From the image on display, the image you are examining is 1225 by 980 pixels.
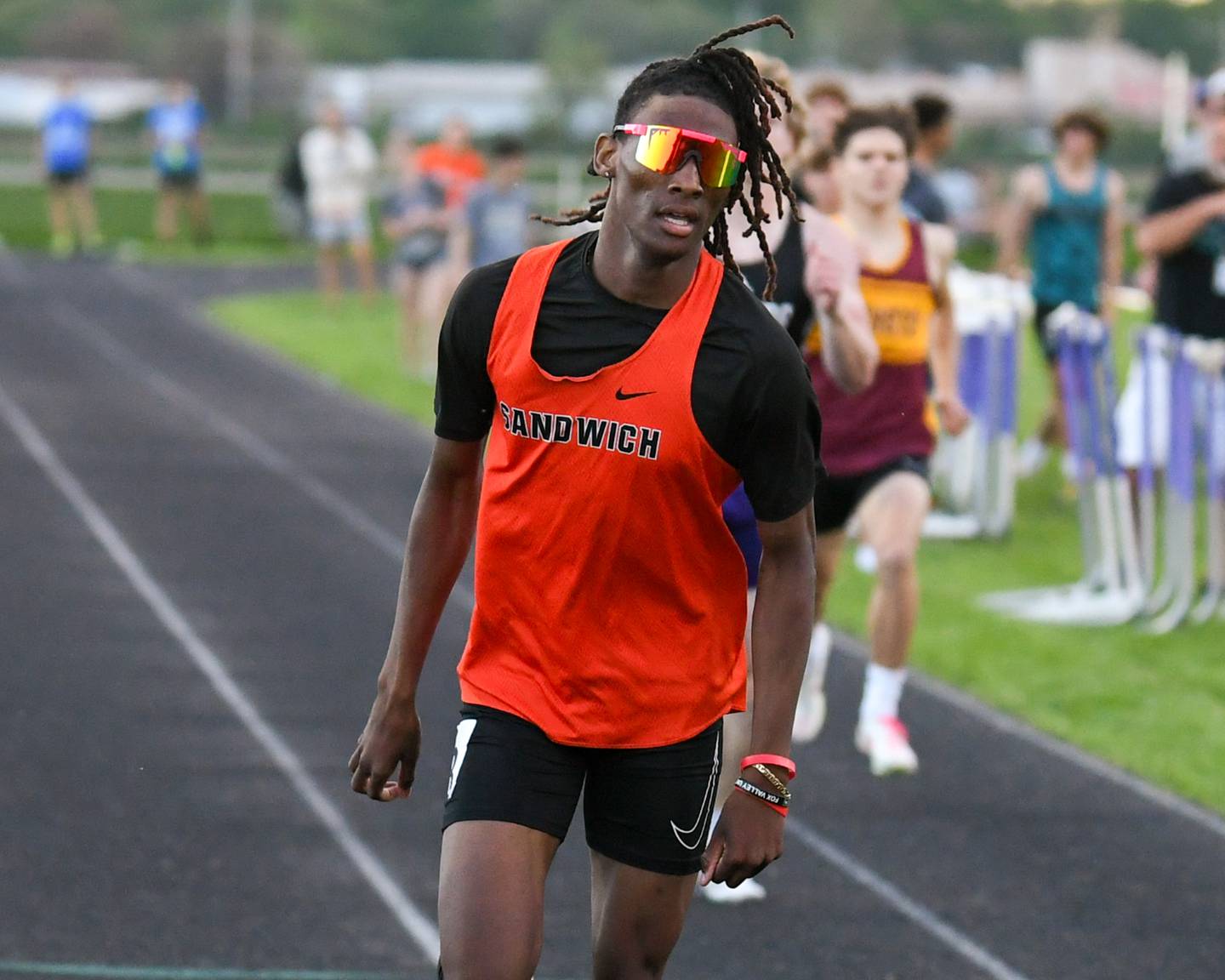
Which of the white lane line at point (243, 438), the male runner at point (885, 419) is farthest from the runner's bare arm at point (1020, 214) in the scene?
the male runner at point (885, 419)

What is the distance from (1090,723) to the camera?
8.42m

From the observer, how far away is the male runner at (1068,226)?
512 inches

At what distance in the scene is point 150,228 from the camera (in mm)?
34938

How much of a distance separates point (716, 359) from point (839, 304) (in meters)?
2.20

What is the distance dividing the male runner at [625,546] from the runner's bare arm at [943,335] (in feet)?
12.2

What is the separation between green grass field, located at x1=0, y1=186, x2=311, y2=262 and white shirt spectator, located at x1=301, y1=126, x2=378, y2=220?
6.07 meters

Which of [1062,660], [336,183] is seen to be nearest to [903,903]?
[1062,660]

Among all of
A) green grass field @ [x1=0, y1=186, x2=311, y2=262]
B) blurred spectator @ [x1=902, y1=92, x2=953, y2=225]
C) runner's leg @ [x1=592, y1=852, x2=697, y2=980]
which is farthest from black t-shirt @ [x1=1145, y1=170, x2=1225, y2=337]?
green grass field @ [x1=0, y1=186, x2=311, y2=262]

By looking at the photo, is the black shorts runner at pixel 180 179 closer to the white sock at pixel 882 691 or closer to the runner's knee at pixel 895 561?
the white sock at pixel 882 691

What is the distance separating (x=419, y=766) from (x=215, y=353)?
1295 cm

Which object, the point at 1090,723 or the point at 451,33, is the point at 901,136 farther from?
the point at 451,33

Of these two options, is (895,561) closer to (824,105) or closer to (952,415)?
(952,415)

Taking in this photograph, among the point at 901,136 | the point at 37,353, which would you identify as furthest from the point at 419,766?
the point at 37,353

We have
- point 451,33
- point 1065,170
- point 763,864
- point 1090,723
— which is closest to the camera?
point 763,864
